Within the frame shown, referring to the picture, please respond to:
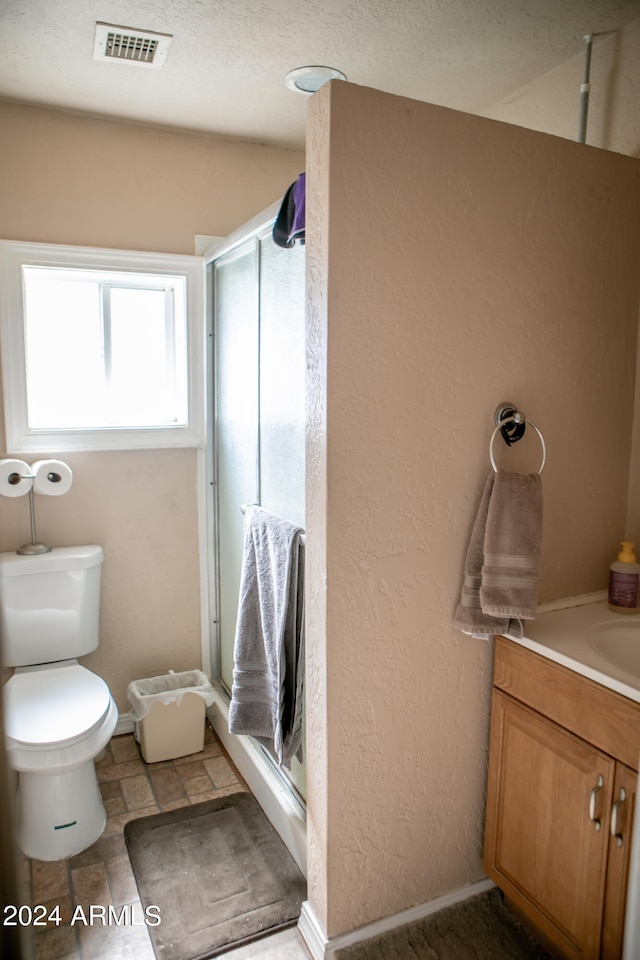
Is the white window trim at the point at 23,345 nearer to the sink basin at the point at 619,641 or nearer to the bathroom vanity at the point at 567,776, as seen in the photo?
the bathroom vanity at the point at 567,776

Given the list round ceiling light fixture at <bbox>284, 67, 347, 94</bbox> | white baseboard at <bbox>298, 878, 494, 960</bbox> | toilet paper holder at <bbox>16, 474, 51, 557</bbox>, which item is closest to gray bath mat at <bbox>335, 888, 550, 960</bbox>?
white baseboard at <bbox>298, 878, 494, 960</bbox>

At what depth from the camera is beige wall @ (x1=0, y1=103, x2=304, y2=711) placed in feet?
7.76

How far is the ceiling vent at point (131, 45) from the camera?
6.02ft

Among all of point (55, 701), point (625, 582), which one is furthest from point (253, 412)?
point (625, 582)

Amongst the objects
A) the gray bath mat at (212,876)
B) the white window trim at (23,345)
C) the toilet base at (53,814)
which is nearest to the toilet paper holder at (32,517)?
the white window trim at (23,345)

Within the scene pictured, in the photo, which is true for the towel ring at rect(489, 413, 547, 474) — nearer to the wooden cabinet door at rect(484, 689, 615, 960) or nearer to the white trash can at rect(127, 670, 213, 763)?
the wooden cabinet door at rect(484, 689, 615, 960)

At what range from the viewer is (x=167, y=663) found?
2.80 m

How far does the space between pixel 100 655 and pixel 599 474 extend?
1998 millimetres

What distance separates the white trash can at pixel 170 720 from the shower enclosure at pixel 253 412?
0.42 feet

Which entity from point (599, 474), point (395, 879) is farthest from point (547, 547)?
point (395, 879)

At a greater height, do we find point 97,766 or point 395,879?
point 395,879

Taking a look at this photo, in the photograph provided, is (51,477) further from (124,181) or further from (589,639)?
(589,639)

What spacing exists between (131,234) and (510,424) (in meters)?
1.70

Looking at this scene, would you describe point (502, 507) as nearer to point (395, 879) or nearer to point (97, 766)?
point (395, 879)
